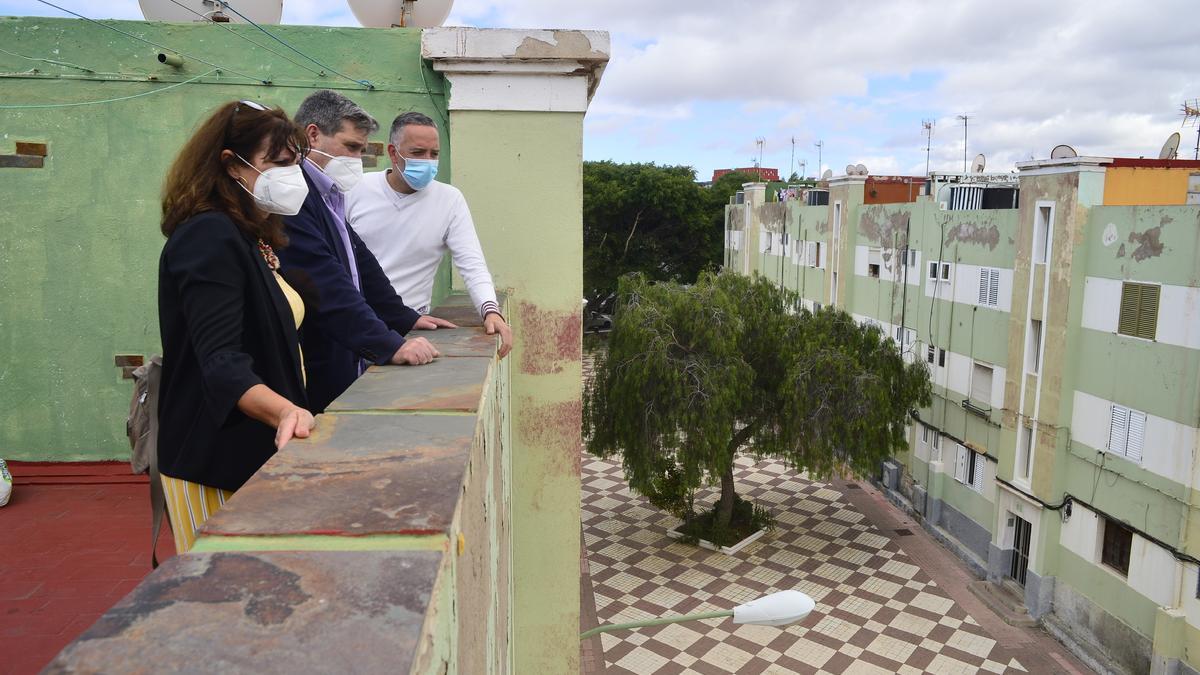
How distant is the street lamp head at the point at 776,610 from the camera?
17.4ft

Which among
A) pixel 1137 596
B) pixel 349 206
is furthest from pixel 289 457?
pixel 1137 596

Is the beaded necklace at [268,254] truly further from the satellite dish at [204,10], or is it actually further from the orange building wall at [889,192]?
the orange building wall at [889,192]

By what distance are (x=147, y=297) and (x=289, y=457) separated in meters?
3.77

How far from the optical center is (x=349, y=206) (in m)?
3.57

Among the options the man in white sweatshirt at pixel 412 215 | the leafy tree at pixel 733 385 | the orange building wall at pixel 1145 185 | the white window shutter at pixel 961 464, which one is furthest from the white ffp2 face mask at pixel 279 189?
the white window shutter at pixel 961 464

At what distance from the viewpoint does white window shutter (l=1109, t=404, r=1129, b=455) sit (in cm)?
1305

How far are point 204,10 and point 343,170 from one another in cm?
238

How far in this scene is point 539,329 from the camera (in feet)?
14.3

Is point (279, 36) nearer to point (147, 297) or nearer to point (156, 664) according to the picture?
point (147, 297)

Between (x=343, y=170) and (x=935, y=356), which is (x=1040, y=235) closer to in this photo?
(x=935, y=356)

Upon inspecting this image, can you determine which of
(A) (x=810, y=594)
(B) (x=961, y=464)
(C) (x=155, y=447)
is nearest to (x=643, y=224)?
(B) (x=961, y=464)

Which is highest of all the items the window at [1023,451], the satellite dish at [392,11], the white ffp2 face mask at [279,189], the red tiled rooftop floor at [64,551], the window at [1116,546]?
the satellite dish at [392,11]

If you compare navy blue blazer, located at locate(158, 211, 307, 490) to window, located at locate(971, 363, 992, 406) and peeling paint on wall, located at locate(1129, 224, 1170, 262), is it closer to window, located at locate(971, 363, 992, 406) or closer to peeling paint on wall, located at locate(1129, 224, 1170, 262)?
peeling paint on wall, located at locate(1129, 224, 1170, 262)

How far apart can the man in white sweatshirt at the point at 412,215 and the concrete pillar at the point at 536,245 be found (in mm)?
626
